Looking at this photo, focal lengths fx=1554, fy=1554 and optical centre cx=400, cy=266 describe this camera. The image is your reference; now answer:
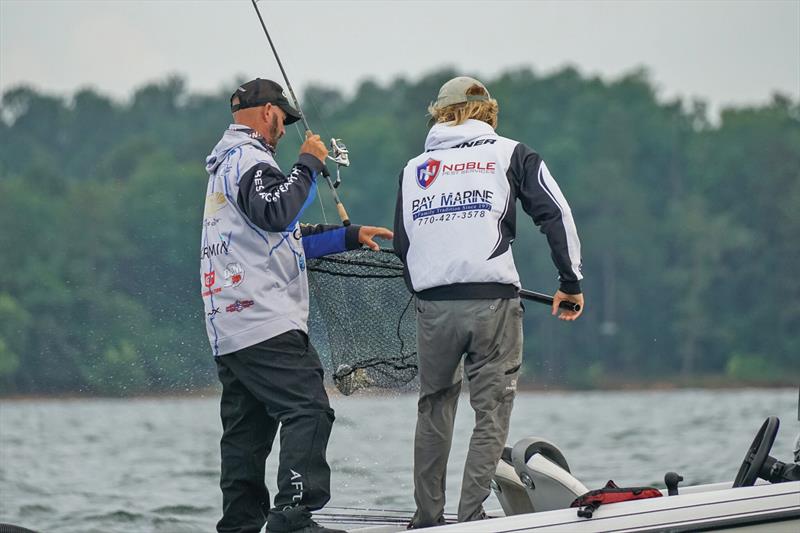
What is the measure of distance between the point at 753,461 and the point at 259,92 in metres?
2.30

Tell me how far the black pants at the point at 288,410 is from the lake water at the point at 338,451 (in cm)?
81

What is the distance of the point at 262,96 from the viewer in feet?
19.2

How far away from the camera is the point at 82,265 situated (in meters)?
45.2

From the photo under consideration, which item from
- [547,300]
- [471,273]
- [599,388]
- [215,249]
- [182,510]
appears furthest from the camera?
[599,388]

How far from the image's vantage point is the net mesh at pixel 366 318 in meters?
6.42

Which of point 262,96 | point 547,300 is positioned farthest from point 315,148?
point 547,300

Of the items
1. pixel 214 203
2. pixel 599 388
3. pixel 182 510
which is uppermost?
pixel 214 203

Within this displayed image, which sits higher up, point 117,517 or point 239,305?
point 239,305

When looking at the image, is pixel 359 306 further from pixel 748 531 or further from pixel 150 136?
pixel 150 136

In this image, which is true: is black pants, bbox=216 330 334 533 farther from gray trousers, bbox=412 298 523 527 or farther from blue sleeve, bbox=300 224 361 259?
blue sleeve, bbox=300 224 361 259

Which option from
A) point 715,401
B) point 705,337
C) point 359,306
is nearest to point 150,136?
point 705,337

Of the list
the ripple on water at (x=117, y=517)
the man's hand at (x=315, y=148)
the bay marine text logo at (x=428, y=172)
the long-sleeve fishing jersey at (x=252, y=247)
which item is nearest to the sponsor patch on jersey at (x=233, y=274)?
the long-sleeve fishing jersey at (x=252, y=247)

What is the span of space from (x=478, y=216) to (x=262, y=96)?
3.12 feet

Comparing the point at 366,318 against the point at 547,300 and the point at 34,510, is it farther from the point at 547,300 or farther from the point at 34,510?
the point at 34,510
